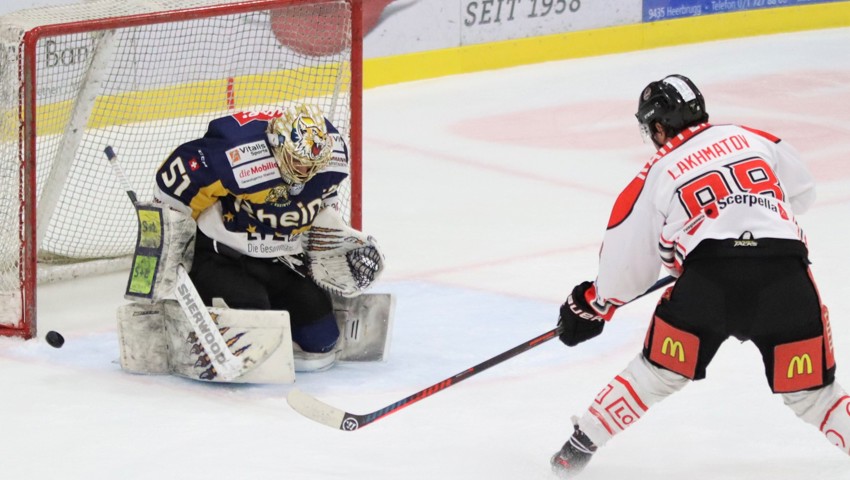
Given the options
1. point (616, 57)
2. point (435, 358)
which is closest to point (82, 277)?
point (435, 358)

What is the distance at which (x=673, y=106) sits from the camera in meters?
2.73

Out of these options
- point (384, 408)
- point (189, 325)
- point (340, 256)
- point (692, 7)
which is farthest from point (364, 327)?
point (692, 7)

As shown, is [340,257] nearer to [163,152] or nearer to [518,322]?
[518,322]

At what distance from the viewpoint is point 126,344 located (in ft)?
11.6

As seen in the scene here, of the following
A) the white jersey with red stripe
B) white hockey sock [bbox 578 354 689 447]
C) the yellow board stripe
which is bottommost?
the yellow board stripe

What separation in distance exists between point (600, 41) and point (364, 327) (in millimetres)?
4937

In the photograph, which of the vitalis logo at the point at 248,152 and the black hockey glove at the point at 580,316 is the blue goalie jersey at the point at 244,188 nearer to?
the vitalis logo at the point at 248,152

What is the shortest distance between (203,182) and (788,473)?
1.55m

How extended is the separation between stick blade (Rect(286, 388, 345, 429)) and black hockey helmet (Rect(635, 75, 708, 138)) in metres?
0.92

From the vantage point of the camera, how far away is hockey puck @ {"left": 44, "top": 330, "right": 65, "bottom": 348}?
12.0ft

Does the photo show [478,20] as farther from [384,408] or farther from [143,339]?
[384,408]

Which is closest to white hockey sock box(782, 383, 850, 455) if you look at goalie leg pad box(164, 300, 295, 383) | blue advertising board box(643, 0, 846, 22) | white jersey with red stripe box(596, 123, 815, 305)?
white jersey with red stripe box(596, 123, 815, 305)

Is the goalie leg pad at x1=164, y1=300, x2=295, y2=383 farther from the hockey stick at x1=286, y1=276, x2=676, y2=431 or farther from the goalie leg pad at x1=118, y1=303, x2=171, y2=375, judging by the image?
the hockey stick at x1=286, y1=276, x2=676, y2=431

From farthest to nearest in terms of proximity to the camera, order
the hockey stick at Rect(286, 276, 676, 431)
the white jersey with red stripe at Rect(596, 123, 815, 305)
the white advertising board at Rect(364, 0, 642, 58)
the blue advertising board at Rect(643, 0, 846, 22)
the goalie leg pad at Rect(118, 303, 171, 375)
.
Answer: the blue advertising board at Rect(643, 0, 846, 22) → the white advertising board at Rect(364, 0, 642, 58) → the goalie leg pad at Rect(118, 303, 171, 375) → the hockey stick at Rect(286, 276, 676, 431) → the white jersey with red stripe at Rect(596, 123, 815, 305)
